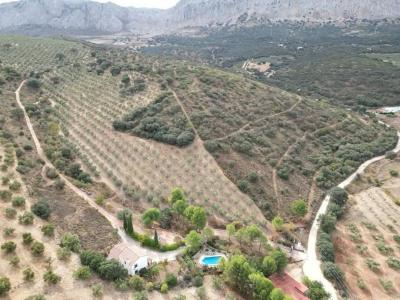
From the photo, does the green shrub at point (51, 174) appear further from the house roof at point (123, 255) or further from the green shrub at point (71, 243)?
the house roof at point (123, 255)

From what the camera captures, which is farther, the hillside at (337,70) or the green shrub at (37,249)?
the hillside at (337,70)

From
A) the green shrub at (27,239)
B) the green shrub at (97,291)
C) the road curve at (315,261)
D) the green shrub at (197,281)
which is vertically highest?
the green shrub at (27,239)

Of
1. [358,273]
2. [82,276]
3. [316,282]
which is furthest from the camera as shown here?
[358,273]

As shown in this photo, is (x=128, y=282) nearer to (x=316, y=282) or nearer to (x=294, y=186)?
(x=316, y=282)

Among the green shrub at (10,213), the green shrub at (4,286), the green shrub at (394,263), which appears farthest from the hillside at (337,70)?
the green shrub at (4,286)

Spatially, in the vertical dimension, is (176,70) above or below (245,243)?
above

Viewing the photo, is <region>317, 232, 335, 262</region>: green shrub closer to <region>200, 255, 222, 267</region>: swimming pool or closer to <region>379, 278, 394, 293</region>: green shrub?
<region>379, 278, 394, 293</region>: green shrub

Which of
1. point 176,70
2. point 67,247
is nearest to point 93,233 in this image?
point 67,247

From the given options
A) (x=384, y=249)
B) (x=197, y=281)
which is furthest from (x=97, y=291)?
(x=384, y=249)

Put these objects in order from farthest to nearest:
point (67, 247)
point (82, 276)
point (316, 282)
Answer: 1. point (316, 282)
2. point (67, 247)
3. point (82, 276)
